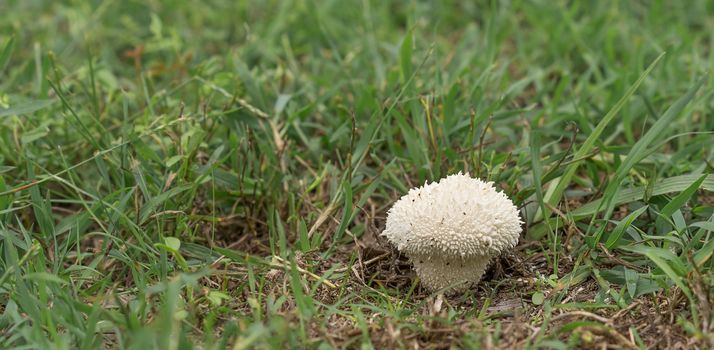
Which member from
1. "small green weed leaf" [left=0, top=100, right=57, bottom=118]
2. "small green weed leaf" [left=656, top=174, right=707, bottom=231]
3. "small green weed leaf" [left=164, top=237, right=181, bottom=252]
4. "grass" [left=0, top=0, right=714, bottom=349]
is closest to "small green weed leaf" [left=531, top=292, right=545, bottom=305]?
"grass" [left=0, top=0, right=714, bottom=349]

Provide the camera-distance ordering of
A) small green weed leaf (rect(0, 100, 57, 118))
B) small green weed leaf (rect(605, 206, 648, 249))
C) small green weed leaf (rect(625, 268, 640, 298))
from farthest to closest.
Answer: small green weed leaf (rect(0, 100, 57, 118)) < small green weed leaf (rect(605, 206, 648, 249)) < small green weed leaf (rect(625, 268, 640, 298))

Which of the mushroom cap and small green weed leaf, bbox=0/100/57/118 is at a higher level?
small green weed leaf, bbox=0/100/57/118

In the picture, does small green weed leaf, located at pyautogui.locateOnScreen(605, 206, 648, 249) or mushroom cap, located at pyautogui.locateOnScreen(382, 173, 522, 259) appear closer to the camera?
mushroom cap, located at pyautogui.locateOnScreen(382, 173, 522, 259)

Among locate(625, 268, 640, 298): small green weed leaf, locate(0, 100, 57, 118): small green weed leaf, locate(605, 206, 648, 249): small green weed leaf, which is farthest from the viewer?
locate(0, 100, 57, 118): small green weed leaf

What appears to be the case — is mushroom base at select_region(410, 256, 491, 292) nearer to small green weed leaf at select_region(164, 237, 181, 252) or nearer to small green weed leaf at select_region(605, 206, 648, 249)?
small green weed leaf at select_region(605, 206, 648, 249)

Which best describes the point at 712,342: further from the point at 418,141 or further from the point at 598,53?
the point at 598,53

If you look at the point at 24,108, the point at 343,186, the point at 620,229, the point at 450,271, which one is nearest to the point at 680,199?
the point at 620,229

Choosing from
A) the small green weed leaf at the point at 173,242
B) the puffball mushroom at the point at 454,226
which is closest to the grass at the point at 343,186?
the small green weed leaf at the point at 173,242
